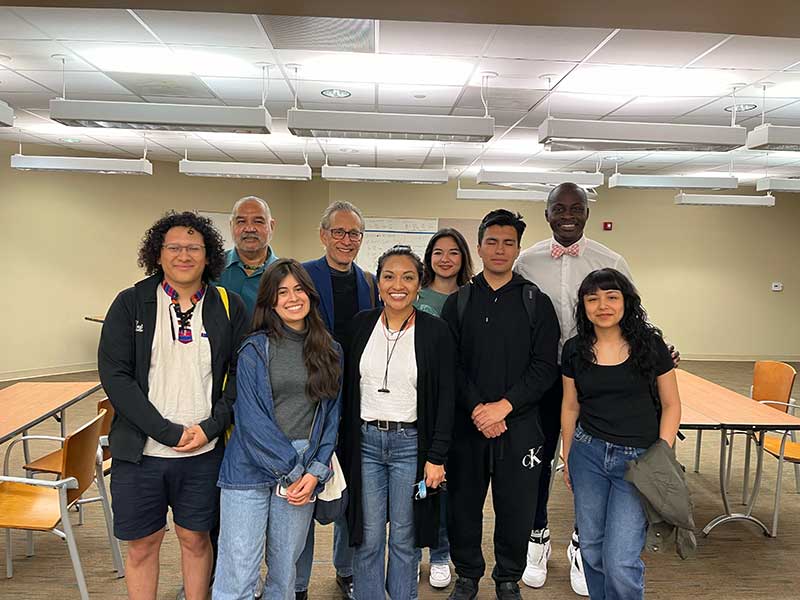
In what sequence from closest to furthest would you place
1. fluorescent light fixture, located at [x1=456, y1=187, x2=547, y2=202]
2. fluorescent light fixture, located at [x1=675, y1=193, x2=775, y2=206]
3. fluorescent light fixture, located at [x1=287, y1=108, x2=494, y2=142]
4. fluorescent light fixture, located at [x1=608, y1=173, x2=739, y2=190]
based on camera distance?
fluorescent light fixture, located at [x1=287, y1=108, x2=494, y2=142]
fluorescent light fixture, located at [x1=608, y1=173, x2=739, y2=190]
fluorescent light fixture, located at [x1=675, y1=193, x2=775, y2=206]
fluorescent light fixture, located at [x1=456, y1=187, x2=547, y2=202]

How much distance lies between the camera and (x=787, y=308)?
10.7 meters

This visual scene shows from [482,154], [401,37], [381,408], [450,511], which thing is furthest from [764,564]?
[482,154]

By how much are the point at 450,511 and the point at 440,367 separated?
69 centimetres

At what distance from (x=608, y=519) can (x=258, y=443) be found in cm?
134

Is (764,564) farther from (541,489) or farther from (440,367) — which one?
(440,367)

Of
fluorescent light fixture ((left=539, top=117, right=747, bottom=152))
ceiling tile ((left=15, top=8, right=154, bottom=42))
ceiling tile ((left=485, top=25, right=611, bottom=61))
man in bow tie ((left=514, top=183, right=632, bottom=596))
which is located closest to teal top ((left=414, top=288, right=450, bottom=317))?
man in bow tie ((left=514, top=183, right=632, bottom=596))

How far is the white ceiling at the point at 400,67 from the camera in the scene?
3.74 m

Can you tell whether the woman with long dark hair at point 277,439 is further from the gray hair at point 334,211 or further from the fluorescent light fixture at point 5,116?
the fluorescent light fixture at point 5,116

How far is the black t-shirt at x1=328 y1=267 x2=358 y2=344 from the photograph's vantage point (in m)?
2.70

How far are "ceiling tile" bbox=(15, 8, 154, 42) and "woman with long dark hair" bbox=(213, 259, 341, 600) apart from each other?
2491 mm

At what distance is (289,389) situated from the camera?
2.13m

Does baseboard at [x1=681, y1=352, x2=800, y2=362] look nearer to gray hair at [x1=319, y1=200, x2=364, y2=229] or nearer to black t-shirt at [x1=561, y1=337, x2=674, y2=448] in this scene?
black t-shirt at [x1=561, y1=337, x2=674, y2=448]

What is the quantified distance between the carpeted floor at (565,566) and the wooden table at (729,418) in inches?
4.0

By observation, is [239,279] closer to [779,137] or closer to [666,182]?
[779,137]
